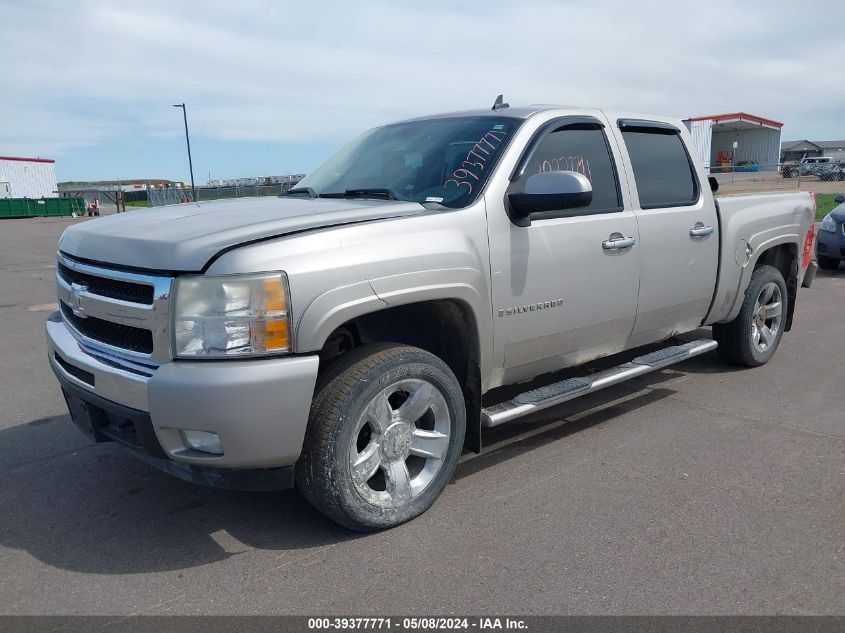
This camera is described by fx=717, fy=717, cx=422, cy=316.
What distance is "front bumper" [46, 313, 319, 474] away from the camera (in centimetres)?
269

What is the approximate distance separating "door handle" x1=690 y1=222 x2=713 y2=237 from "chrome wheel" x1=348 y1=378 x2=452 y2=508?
2.33 meters

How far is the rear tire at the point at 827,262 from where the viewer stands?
11.1 m

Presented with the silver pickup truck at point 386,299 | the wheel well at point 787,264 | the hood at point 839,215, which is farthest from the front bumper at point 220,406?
the hood at point 839,215

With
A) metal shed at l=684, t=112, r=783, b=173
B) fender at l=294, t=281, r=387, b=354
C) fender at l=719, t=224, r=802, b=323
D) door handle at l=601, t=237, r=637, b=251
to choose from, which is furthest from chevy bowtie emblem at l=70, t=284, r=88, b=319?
metal shed at l=684, t=112, r=783, b=173

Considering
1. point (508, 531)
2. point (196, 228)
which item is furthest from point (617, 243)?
point (196, 228)

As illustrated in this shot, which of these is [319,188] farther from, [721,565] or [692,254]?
[721,565]

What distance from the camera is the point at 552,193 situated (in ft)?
11.3

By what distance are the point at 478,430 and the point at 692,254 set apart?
210cm

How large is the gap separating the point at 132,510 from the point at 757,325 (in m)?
4.84

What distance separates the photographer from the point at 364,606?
270cm

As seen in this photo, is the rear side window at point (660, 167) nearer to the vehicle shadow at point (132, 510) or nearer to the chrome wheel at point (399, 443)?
the vehicle shadow at point (132, 510)

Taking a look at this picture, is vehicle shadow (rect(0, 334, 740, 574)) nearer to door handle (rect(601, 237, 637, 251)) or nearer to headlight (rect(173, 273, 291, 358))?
headlight (rect(173, 273, 291, 358))

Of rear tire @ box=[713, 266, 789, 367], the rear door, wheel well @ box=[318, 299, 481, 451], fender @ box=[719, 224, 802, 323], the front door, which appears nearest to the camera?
wheel well @ box=[318, 299, 481, 451]

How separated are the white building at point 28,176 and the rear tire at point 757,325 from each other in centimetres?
6457
